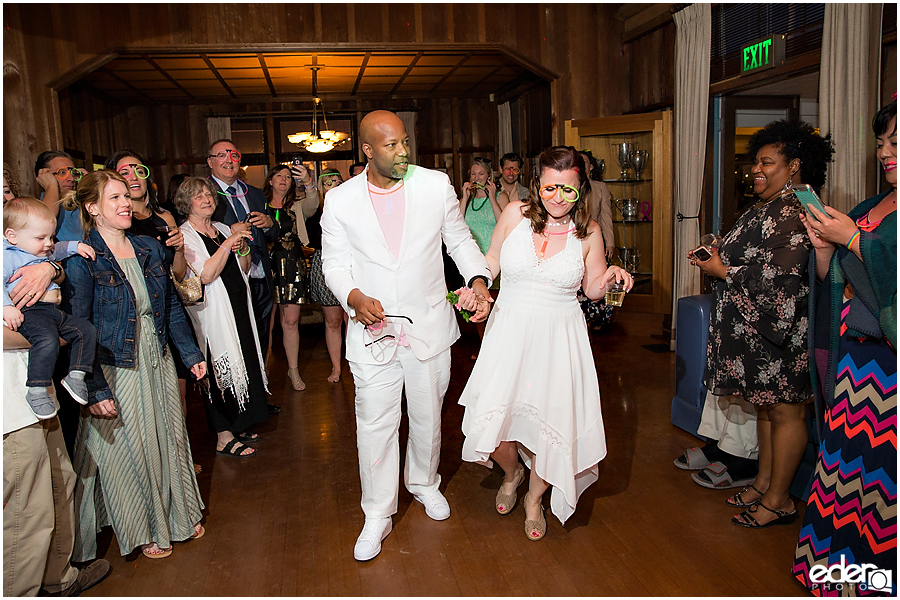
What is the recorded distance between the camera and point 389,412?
8.75 ft

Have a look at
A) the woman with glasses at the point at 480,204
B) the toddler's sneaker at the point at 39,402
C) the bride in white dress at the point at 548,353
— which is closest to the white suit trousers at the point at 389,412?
the bride in white dress at the point at 548,353

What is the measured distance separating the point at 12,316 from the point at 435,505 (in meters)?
1.84

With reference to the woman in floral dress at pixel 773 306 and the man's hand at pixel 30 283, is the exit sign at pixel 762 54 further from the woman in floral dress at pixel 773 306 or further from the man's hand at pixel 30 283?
the man's hand at pixel 30 283

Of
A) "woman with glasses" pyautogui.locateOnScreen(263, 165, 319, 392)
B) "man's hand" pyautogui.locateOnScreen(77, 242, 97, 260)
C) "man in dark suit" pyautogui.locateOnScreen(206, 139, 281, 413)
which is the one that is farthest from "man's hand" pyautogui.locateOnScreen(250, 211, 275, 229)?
"man's hand" pyautogui.locateOnScreen(77, 242, 97, 260)

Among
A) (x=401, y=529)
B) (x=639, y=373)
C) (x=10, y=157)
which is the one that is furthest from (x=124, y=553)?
(x=10, y=157)

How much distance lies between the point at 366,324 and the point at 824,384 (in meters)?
1.80

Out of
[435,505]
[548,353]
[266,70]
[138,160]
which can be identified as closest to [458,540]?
[435,505]

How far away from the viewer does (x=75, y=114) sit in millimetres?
8836

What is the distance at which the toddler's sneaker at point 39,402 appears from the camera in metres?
2.08

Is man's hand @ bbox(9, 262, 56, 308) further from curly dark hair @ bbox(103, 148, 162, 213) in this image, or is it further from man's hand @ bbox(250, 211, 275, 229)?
man's hand @ bbox(250, 211, 275, 229)

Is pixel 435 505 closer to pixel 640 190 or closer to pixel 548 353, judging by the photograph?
pixel 548 353

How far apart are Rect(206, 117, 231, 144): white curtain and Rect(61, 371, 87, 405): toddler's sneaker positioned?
957 cm

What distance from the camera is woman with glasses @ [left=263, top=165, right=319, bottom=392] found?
4898 millimetres

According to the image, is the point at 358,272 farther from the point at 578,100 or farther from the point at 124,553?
the point at 578,100
